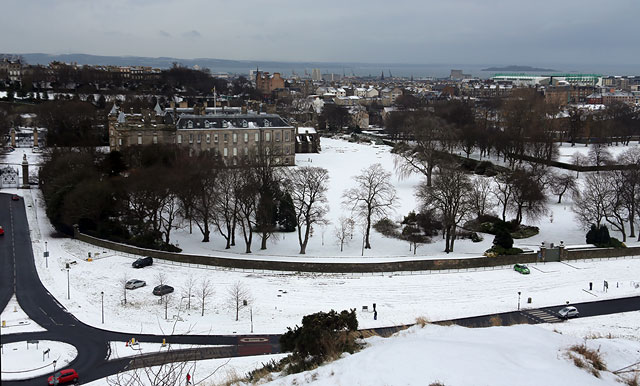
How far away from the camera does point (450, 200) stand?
38.1 metres

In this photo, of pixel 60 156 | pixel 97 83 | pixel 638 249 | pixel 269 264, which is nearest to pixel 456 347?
pixel 269 264

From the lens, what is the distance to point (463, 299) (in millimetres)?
30219

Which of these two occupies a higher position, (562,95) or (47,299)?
(562,95)

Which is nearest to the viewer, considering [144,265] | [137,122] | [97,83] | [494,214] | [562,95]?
[144,265]

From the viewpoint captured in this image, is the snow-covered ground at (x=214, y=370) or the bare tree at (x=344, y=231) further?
the bare tree at (x=344, y=231)

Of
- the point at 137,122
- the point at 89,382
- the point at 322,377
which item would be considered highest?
the point at 137,122

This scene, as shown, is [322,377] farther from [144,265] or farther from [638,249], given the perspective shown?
[638,249]

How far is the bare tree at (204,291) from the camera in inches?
1140

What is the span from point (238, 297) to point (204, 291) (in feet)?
5.54

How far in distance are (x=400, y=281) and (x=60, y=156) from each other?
3329cm

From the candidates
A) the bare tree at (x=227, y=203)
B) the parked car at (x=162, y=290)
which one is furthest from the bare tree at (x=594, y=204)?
the parked car at (x=162, y=290)

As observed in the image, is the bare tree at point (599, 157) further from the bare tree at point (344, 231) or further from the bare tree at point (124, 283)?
the bare tree at point (124, 283)

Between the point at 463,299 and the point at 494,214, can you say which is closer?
the point at 463,299

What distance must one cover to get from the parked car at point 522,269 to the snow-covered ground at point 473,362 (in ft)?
58.4
